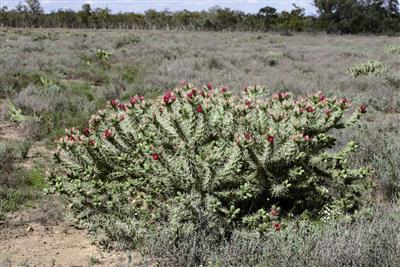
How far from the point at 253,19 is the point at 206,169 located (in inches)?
2560

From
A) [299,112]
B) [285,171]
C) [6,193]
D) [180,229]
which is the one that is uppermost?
[299,112]

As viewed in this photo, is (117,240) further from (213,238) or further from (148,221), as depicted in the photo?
(213,238)

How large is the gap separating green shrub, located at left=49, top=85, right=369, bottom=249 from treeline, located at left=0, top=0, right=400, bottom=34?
55.4m

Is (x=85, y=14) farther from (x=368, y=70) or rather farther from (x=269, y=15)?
(x=368, y=70)

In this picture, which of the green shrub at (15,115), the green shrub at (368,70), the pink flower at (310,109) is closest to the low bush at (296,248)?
the pink flower at (310,109)

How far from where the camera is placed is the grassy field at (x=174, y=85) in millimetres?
3620

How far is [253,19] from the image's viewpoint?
6638 centimetres

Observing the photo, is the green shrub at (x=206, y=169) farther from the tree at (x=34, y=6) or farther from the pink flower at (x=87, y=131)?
the tree at (x=34, y=6)

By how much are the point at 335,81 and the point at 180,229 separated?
10315mm

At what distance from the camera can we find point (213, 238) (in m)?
3.85

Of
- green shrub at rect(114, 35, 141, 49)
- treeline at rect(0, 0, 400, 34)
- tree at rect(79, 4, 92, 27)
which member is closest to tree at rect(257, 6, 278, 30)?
treeline at rect(0, 0, 400, 34)

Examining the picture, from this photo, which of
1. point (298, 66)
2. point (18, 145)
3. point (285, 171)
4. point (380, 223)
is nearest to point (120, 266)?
point (285, 171)

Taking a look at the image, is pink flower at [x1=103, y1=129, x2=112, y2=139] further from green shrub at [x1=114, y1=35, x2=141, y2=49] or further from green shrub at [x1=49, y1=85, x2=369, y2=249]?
green shrub at [x1=114, y1=35, x2=141, y2=49]

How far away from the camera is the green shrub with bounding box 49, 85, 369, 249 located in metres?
4.02
